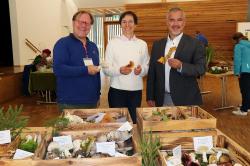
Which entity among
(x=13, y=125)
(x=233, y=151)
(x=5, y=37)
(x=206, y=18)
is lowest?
(x=233, y=151)

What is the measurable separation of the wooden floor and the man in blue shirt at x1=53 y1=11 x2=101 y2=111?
2242 millimetres

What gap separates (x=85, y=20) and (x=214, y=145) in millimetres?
1268

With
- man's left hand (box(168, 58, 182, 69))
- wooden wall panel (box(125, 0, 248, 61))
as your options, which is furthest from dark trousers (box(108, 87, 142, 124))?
wooden wall panel (box(125, 0, 248, 61))

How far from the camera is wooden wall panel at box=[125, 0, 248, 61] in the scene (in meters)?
10.8

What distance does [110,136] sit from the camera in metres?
1.66

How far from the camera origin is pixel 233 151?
154 centimetres

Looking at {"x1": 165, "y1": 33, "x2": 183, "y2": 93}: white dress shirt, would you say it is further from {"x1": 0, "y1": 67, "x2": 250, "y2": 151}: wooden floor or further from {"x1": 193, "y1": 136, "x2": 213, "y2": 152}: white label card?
{"x1": 0, "y1": 67, "x2": 250, "y2": 151}: wooden floor

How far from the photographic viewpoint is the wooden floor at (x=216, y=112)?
4.28m

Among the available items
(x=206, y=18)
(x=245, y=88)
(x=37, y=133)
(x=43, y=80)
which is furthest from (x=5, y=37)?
(x=37, y=133)

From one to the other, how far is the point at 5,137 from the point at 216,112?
4521 millimetres

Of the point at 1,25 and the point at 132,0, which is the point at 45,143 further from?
the point at 132,0

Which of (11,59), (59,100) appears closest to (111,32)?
(11,59)

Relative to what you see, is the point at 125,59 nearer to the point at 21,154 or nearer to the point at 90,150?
the point at 90,150

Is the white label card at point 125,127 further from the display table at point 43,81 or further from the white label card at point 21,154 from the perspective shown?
the display table at point 43,81
